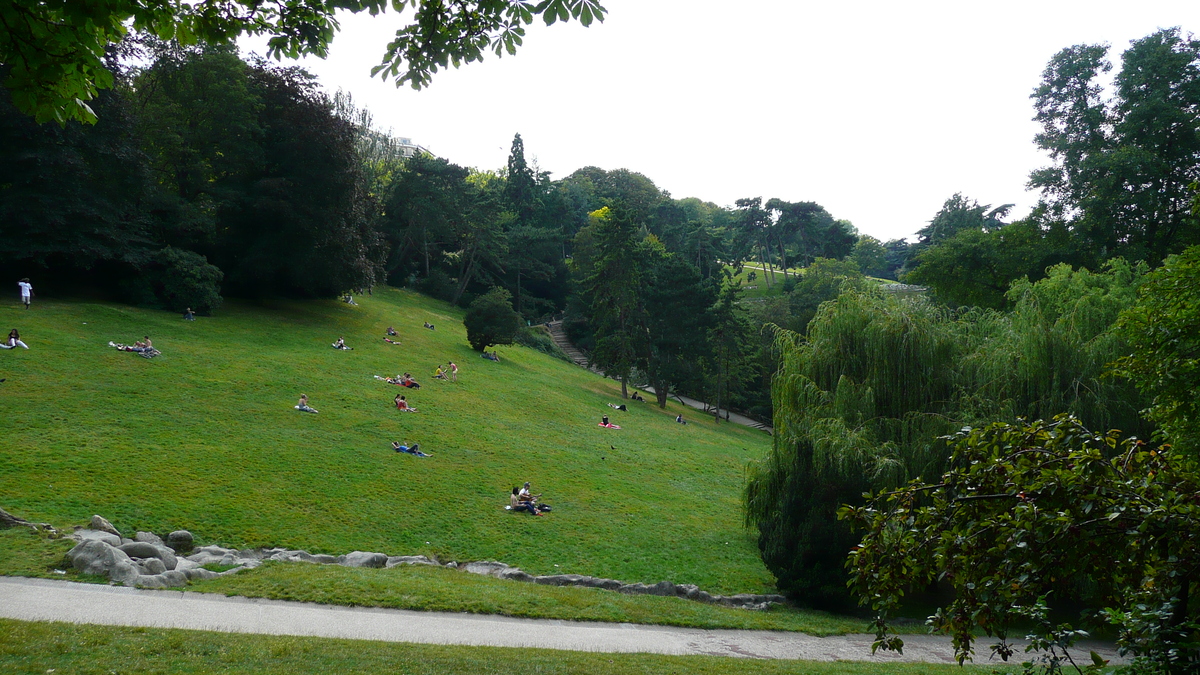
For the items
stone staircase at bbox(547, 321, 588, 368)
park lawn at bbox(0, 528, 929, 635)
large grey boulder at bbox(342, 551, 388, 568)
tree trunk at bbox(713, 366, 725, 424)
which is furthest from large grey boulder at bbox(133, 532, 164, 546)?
stone staircase at bbox(547, 321, 588, 368)

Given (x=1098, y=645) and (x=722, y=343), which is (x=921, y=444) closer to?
(x=1098, y=645)

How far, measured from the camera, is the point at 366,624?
10.9 meters

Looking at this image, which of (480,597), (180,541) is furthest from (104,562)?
(480,597)

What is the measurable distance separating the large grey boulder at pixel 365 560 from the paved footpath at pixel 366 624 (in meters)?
3.17

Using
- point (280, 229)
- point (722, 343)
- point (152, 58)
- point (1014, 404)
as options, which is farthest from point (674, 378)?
point (152, 58)

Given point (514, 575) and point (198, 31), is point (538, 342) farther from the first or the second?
point (198, 31)

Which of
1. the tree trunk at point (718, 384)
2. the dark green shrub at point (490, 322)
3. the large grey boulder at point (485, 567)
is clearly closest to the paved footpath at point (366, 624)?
the large grey boulder at point (485, 567)

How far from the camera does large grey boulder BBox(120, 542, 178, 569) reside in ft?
42.3

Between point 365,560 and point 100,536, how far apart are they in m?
4.84

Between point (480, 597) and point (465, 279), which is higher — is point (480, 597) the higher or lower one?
the lower one

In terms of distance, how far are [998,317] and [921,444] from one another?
22.5ft

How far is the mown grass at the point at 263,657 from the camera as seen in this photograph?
24.1 feet

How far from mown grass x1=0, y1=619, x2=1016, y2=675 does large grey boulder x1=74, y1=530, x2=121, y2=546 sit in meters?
5.17

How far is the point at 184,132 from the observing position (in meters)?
39.4
